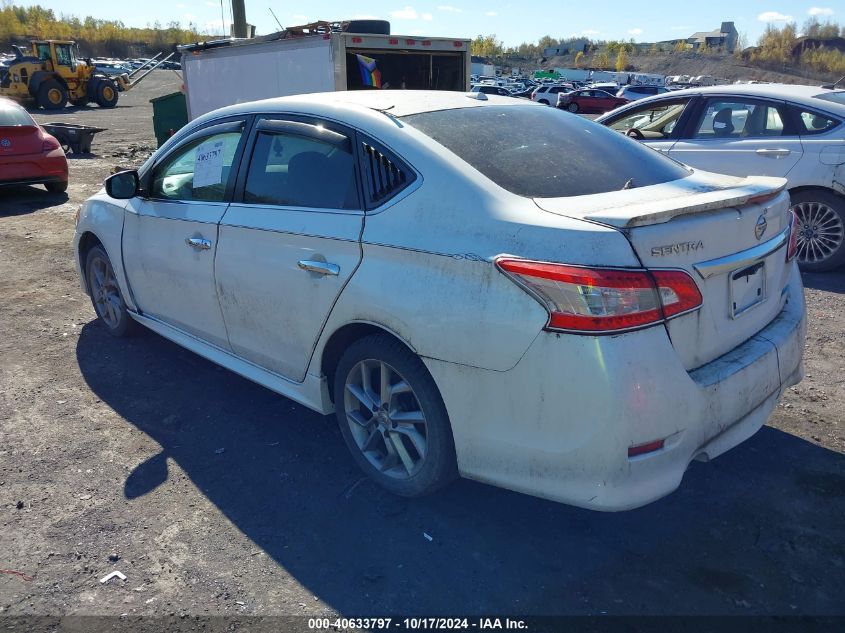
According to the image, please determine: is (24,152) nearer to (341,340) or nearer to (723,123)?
(341,340)

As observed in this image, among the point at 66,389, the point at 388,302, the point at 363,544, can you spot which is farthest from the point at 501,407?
the point at 66,389

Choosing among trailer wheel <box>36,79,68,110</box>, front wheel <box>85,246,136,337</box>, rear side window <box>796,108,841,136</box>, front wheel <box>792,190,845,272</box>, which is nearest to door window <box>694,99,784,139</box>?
rear side window <box>796,108,841,136</box>

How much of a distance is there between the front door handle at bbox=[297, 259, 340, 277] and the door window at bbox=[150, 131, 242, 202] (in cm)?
89

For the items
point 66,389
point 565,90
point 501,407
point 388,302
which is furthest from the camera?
point 565,90

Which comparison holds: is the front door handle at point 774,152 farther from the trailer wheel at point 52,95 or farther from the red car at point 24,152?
the trailer wheel at point 52,95

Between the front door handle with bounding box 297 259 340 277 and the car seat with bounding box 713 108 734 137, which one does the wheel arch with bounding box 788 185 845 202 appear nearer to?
the car seat with bounding box 713 108 734 137

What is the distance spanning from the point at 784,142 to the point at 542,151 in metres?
4.38

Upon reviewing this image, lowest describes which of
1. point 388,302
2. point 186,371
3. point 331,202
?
point 186,371

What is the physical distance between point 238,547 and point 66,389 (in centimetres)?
214

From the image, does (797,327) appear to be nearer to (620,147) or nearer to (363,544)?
(620,147)

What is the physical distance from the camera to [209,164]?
3.83 metres

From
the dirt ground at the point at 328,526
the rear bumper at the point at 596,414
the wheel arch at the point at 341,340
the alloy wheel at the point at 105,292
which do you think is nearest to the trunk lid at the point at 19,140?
the alloy wheel at the point at 105,292

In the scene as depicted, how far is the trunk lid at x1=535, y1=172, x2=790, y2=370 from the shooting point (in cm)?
233

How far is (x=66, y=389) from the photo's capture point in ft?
13.9
